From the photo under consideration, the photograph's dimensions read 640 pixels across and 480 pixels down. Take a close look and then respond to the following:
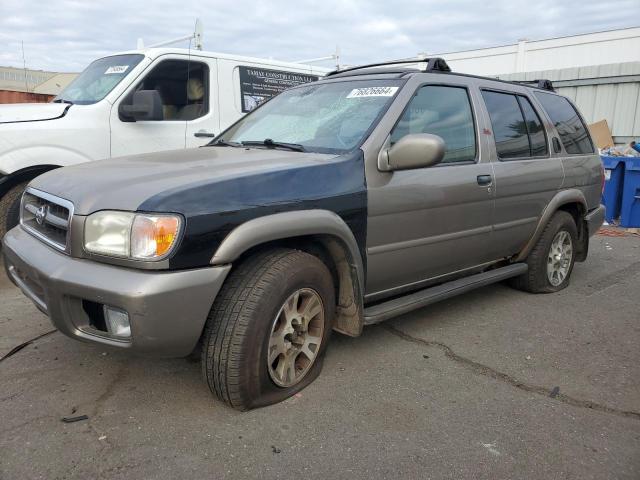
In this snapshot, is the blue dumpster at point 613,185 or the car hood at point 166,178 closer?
the car hood at point 166,178

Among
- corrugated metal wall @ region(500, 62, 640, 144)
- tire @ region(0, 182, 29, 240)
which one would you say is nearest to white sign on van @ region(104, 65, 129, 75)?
tire @ region(0, 182, 29, 240)

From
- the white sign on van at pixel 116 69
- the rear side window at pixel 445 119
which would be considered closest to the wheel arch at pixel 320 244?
the rear side window at pixel 445 119

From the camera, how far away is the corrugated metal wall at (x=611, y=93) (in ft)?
30.6

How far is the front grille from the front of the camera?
2557mm

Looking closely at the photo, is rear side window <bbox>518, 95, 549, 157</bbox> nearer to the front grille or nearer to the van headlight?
the van headlight

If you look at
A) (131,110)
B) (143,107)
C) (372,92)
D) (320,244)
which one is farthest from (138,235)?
(131,110)

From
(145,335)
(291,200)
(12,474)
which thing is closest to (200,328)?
(145,335)

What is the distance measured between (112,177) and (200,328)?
0.90m

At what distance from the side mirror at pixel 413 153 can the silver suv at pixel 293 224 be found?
11 millimetres

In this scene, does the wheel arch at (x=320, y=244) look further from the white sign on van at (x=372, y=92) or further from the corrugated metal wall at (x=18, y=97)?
the corrugated metal wall at (x=18, y=97)

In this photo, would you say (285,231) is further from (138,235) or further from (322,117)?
(322,117)

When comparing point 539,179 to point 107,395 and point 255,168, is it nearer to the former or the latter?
point 255,168

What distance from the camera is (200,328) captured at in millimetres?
2406

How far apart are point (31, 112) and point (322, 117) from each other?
10.5 feet
